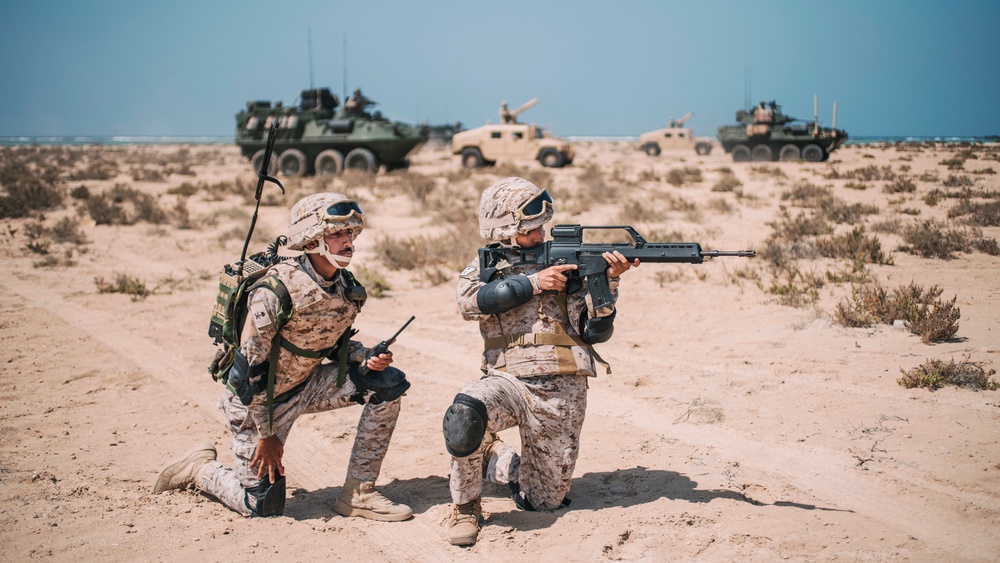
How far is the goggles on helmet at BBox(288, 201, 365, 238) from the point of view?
11.7 ft

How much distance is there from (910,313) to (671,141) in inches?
1381

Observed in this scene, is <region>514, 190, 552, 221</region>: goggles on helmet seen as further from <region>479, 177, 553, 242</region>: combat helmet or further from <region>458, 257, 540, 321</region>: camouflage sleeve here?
<region>458, 257, 540, 321</region>: camouflage sleeve

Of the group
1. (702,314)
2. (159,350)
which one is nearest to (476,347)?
(702,314)

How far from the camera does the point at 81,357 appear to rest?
6516 millimetres

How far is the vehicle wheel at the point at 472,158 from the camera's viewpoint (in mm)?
26062

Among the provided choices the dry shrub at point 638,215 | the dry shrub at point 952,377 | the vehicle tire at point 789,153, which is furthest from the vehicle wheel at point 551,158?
the dry shrub at point 952,377

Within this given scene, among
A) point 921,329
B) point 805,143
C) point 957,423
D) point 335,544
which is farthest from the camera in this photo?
point 805,143

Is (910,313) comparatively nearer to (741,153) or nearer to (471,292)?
(471,292)

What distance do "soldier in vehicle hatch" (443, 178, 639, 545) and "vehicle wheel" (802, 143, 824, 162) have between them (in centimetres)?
2552

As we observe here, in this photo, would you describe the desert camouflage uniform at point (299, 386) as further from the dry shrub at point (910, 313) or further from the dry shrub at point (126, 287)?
the dry shrub at point (126, 287)

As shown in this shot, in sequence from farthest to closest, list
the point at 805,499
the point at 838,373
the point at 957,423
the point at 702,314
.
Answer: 1. the point at 702,314
2. the point at 838,373
3. the point at 957,423
4. the point at 805,499

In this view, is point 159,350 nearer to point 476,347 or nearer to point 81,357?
point 81,357

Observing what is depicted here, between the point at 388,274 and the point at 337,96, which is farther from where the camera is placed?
the point at 337,96

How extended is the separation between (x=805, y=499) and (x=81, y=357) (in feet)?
18.5
